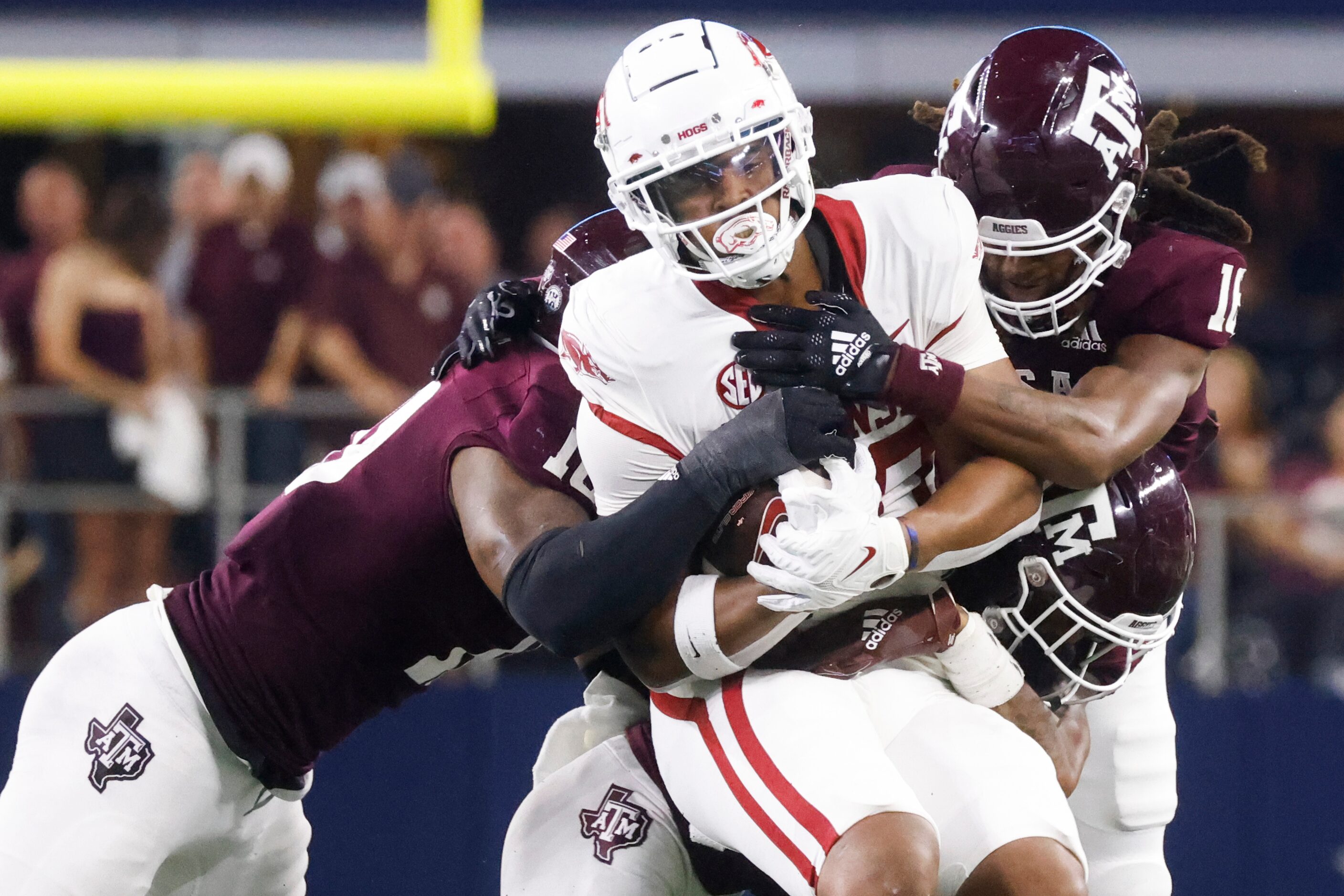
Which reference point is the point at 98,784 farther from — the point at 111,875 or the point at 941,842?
the point at 941,842

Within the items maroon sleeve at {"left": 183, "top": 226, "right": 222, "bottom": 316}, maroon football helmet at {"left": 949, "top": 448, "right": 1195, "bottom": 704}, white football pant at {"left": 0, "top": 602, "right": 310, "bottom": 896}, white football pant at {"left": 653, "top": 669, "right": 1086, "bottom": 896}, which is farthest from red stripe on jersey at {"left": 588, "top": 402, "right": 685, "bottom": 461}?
maroon sleeve at {"left": 183, "top": 226, "right": 222, "bottom": 316}

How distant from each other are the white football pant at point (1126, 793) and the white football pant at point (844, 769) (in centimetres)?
76

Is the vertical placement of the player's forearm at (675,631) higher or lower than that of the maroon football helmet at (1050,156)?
lower

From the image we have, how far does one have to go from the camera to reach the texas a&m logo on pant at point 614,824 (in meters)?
2.85

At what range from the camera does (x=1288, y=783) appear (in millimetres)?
4855

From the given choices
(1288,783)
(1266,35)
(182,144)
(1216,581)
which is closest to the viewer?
(1288,783)

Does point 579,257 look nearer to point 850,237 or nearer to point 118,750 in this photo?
point 850,237

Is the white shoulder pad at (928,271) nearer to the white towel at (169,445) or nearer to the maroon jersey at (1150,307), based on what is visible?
the maroon jersey at (1150,307)

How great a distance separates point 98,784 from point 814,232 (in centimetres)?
149

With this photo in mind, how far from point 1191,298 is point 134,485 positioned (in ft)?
12.2

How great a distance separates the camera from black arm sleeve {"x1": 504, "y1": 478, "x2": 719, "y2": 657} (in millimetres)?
2355

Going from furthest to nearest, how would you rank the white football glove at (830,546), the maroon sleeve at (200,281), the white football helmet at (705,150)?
1. the maroon sleeve at (200,281)
2. the white football helmet at (705,150)
3. the white football glove at (830,546)

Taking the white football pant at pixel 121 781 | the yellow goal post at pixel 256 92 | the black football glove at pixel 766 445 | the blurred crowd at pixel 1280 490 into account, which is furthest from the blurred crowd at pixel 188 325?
the black football glove at pixel 766 445

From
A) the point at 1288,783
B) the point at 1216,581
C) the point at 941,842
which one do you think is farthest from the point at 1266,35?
the point at 941,842
